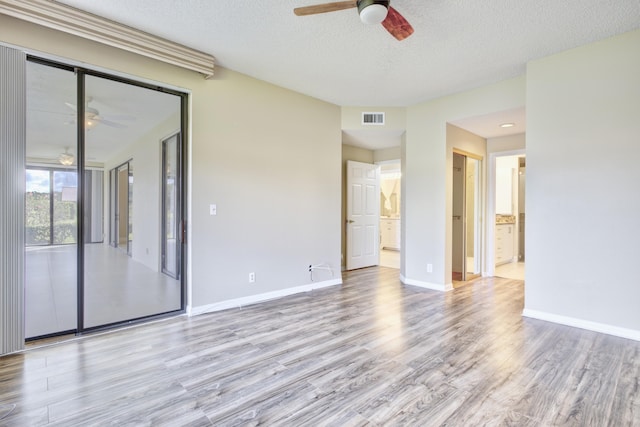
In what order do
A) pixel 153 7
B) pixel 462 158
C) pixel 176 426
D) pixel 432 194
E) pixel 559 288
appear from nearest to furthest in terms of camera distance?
pixel 176 426, pixel 153 7, pixel 559 288, pixel 432 194, pixel 462 158

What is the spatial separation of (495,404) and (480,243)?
4084 millimetres

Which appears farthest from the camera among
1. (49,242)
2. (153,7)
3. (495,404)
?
(49,242)

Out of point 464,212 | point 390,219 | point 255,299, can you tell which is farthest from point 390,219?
point 255,299

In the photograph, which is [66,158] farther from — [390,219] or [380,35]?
[390,219]

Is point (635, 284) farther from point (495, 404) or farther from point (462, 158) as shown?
point (462, 158)

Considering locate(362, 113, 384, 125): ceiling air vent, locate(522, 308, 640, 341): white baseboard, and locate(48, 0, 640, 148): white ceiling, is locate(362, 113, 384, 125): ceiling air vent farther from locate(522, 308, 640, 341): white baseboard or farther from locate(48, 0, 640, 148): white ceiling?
locate(522, 308, 640, 341): white baseboard

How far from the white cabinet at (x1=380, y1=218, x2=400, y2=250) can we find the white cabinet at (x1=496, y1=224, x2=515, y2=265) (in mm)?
2634

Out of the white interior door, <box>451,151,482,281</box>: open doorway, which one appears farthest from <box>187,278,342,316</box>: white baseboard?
<box>451,151,482,281</box>: open doorway

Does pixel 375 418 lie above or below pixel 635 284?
below

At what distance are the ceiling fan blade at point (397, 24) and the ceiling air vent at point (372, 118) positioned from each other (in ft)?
8.25

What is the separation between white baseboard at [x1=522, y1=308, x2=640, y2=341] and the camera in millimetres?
2805

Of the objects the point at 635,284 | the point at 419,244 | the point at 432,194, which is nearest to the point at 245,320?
the point at 419,244

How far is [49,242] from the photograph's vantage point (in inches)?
108

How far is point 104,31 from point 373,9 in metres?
2.27
